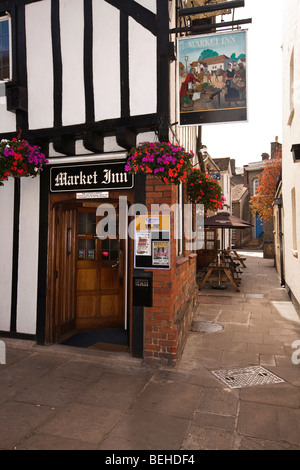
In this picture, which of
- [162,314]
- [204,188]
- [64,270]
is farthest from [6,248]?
[204,188]

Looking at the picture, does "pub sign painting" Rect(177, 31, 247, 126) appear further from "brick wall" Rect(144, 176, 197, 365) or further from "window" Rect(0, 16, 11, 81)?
"window" Rect(0, 16, 11, 81)

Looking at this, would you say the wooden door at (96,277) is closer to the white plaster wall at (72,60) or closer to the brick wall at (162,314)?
the brick wall at (162,314)

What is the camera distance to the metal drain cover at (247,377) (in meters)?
4.18

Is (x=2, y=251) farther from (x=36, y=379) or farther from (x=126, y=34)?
(x=126, y=34)

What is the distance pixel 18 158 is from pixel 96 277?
2826 mm

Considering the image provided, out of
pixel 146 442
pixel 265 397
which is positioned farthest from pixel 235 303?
pixel 146 442

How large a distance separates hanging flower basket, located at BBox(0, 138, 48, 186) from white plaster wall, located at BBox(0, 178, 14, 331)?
76cm

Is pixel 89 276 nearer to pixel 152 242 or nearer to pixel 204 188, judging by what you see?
pixel 152 242

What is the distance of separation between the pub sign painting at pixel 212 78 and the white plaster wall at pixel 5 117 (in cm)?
297

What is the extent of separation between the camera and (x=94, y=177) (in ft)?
17.0

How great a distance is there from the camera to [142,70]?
4.73m

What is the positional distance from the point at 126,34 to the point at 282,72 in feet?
22.5

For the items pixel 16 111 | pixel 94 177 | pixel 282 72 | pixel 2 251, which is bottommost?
pixel 2 251

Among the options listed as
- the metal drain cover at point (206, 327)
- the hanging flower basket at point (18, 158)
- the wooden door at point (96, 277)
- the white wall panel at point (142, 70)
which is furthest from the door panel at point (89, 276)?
the white wall panel at point (142, 70)
